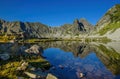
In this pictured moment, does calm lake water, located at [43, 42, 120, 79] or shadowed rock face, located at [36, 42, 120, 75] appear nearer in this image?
calm lake water, located at [43, 42, 120, 79]

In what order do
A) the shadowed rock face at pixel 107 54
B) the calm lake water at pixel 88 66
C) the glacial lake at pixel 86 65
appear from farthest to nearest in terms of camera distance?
the shadowed rock face at pixel 107 54
the glacial lake at pixel 86 65
the calm lake water at pixel 88 66

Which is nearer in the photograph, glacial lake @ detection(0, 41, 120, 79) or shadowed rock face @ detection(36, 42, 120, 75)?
glacial lake @ detection(0, 41, 120, 79)

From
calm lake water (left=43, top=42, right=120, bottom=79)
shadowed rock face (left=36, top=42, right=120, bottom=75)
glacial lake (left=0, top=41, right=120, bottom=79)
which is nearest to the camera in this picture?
calm lake water (left=43, top=42, right=120, bottom=79)

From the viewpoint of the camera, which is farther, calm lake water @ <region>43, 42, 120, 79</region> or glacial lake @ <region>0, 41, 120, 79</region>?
glacial lake @ <region>0, 41, 120, 79</region>

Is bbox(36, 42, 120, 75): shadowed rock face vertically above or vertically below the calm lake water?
above

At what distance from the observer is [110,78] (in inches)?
1841

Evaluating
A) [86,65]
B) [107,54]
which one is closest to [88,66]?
[86,65]

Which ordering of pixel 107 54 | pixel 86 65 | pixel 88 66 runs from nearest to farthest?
pixel 88 66, pixel 86 65, pixel 107 54

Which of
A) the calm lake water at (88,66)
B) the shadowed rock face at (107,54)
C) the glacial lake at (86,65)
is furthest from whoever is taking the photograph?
the shadowed rock face at (107,54)

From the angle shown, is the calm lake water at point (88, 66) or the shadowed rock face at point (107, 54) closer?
the calm lake water at point (88, 66)

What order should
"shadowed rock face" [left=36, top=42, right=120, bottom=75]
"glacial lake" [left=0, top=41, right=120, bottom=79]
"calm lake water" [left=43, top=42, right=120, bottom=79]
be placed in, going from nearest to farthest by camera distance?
"calm lake water" [left=43, top=42, right=120, bottom=79], "glacial lake" [left=0, top=41, right=120, bottom=79], "shadowed rock face" [left=36, top=42, right=120, bottom=75]

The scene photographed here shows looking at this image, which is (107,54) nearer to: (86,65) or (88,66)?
(86,65)

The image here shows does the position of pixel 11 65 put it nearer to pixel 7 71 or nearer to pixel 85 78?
pixel 7 71

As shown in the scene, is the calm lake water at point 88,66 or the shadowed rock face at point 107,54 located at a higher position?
the shadowed rock face at point 107,54
